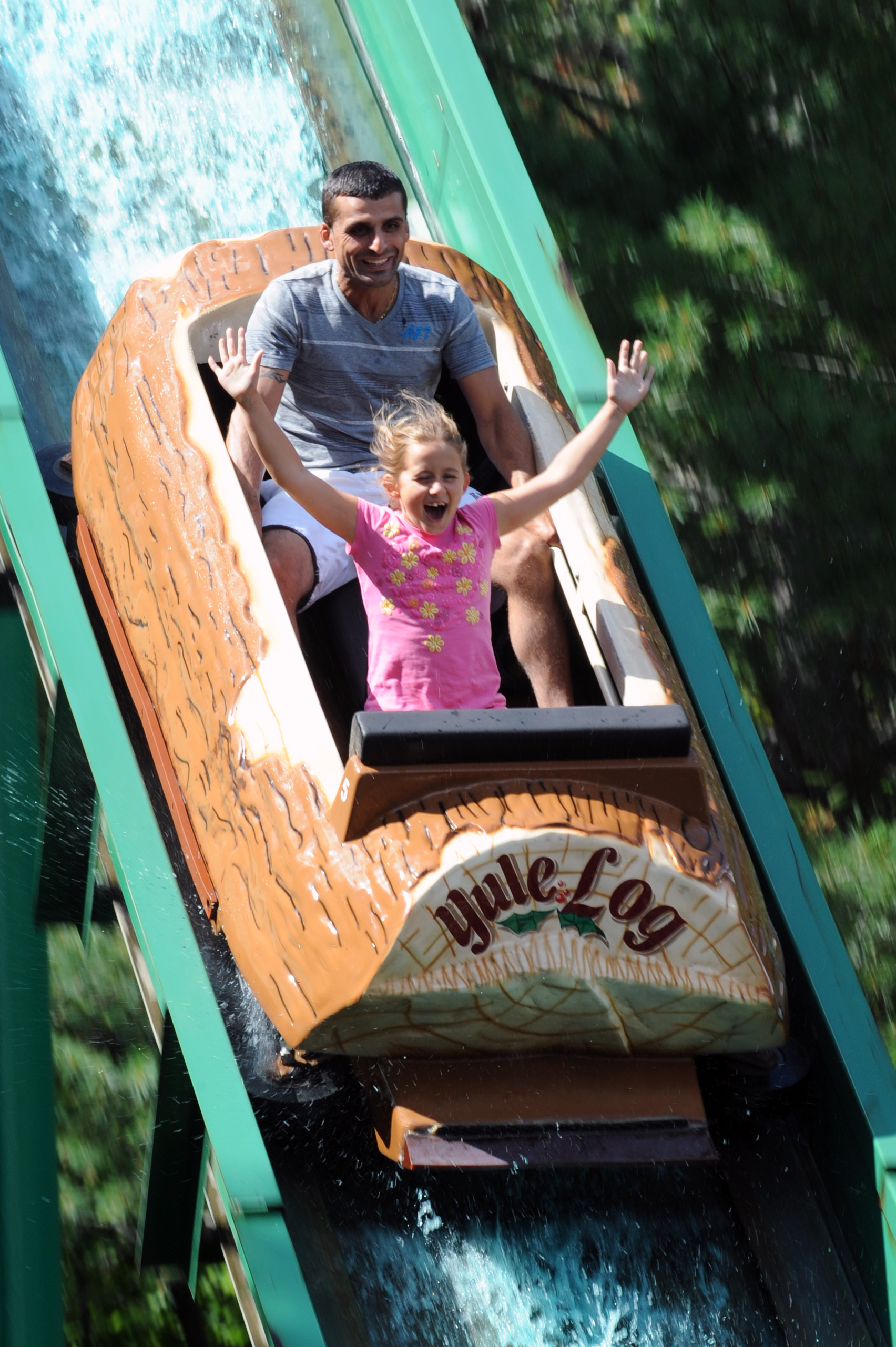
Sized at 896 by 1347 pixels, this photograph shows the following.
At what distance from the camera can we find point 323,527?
2.97m

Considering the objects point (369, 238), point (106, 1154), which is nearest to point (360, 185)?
point (369, 238)

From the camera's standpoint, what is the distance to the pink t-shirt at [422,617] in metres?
2.63

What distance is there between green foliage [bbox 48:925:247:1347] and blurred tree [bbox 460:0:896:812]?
2710 millimetres

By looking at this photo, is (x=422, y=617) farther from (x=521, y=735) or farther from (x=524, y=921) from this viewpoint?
(x=524, y=921)

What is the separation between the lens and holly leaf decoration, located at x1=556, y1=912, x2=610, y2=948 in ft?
7.90

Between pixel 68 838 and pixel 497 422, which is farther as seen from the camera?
pixel 68 838

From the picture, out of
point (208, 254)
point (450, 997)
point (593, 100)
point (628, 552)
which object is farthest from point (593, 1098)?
point (593, 100)

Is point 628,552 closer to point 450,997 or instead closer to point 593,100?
point 450,997

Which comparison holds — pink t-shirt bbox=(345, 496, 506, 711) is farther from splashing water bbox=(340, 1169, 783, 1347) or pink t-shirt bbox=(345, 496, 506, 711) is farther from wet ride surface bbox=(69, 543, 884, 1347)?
splashing water bbox=(340, 1169, 783, 1347)

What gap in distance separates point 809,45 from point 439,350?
320cm

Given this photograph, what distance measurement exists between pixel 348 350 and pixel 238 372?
0.57 m

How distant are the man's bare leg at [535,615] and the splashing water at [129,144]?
195 cm

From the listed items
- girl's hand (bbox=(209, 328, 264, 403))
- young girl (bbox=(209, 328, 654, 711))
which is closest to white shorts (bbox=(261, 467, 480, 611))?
young girl (bbox=(209, 328, 654, 711))

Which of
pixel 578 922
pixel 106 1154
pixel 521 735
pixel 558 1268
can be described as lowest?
pixel 106 1154
